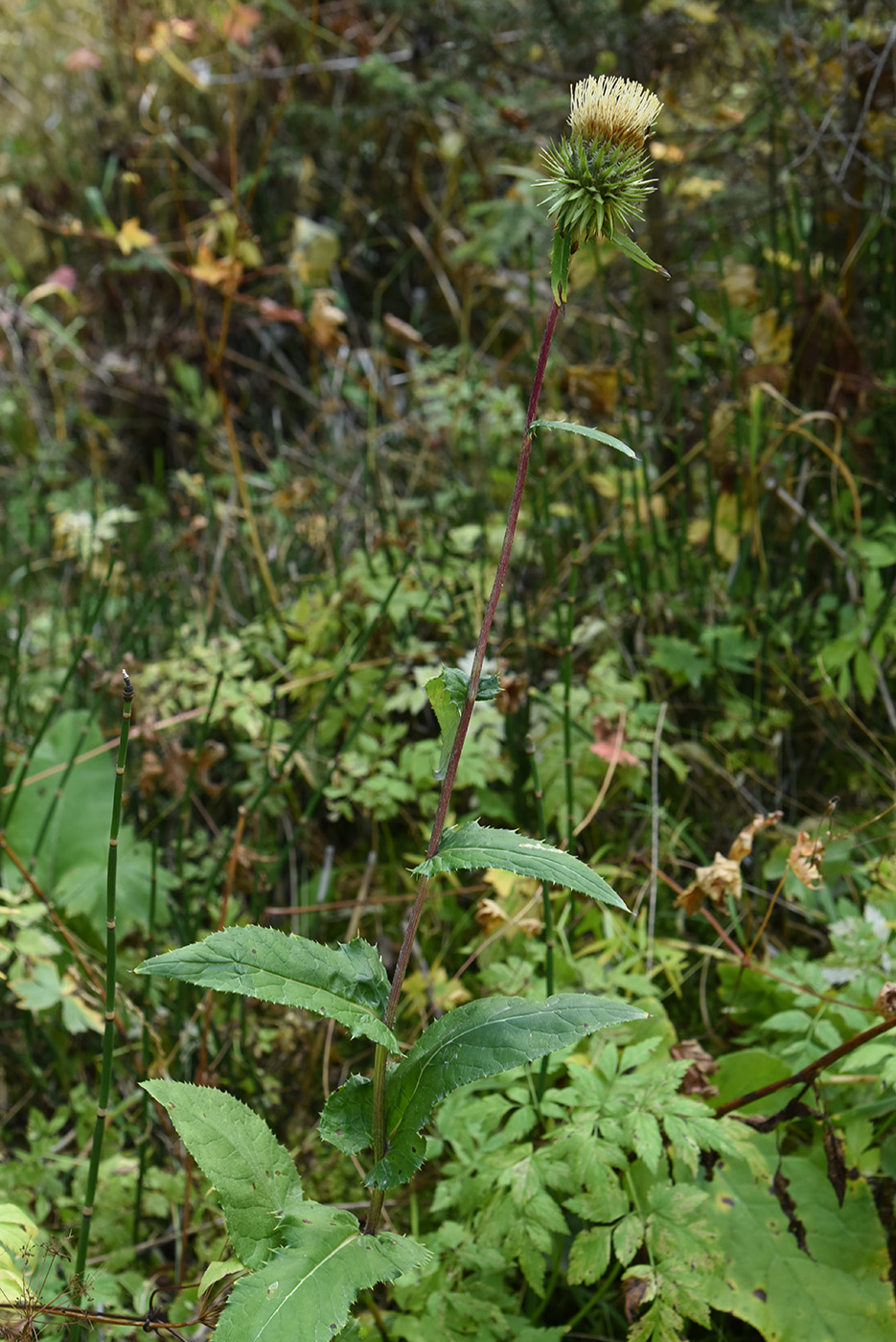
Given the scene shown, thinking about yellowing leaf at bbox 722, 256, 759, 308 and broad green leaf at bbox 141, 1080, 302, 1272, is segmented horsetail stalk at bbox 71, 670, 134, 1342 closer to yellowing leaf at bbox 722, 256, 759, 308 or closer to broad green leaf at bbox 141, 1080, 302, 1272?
broad green leaf at bbox 141, 1080, 302, 1272

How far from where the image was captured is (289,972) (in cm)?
88

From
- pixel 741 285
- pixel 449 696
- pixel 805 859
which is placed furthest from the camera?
pixel 741 285

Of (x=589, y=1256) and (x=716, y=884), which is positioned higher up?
(x=716, y=884)

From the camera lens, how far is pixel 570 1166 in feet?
3.51

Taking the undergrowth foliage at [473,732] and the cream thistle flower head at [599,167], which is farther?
the undergrowth foliage at [473,732]

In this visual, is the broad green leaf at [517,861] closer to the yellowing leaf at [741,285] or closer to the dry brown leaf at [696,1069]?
the dry brown leaf at [696,1069]

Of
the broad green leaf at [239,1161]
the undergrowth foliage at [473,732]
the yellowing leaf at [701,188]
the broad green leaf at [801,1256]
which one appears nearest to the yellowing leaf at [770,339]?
the undergrowth foliage at [473,732]

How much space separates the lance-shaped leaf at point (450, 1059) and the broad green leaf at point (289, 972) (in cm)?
6

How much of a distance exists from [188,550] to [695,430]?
1447 mm

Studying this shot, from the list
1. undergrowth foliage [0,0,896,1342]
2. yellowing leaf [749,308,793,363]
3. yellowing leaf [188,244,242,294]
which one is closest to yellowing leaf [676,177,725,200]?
undergrowth foliage [0,0,896,1342]

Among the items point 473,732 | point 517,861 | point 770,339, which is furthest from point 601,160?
point 770,339

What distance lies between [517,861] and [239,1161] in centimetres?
40

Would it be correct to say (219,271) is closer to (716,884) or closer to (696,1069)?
(716,884)

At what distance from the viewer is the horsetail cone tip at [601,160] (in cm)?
75
